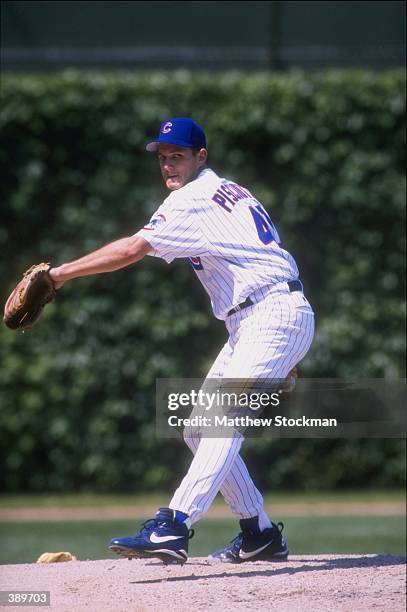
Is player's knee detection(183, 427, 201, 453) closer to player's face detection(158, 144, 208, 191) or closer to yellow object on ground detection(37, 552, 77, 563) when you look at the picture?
yellow object on ground detection(37, 552, 77, 563)

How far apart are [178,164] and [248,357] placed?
979 mm

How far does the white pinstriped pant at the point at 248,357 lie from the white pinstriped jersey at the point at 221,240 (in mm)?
99

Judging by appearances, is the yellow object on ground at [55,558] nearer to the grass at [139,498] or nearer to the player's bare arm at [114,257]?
the player's bare arm at [114,257]

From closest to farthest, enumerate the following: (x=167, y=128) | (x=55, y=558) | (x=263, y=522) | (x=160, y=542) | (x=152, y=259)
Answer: (x=160, y=542) → (x=167, y=128) → (x=263, y=522) → (x=55, y=558) → (x=152, y=259)

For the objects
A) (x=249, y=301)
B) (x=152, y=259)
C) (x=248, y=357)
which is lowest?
(x=248, y=357)

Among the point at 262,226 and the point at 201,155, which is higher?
the point at 201,155

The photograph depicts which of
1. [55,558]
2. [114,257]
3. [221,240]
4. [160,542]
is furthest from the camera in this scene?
[55,558]

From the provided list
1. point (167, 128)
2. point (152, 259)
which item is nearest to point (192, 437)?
point (167, 128)

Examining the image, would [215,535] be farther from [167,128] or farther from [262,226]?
[167,128]

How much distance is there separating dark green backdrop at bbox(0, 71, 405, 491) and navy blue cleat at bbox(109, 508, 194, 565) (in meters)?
5.93

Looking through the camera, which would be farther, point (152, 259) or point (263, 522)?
point (152, 259)

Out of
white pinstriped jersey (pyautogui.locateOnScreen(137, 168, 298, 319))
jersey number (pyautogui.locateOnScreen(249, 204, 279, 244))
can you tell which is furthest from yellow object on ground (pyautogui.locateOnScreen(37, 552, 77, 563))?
jersey number (pyautogui.locateOnScreen(249, 204, 279, 244))

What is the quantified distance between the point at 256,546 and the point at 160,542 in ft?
2.76

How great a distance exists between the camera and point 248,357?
434cm
